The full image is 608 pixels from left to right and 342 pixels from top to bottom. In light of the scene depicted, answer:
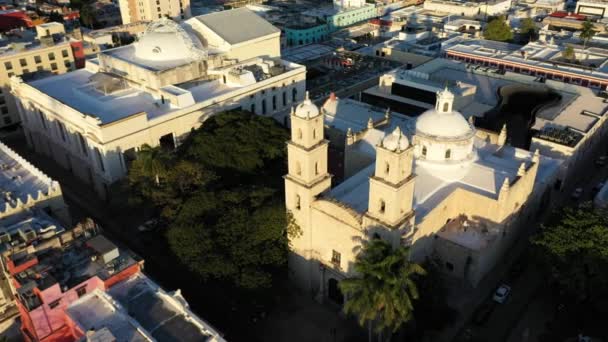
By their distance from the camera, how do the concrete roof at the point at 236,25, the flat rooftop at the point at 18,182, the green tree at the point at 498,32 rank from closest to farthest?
1. the flat rooftop at the point at 18,182
2. the concrete roof at the point at 236,25
3. the green tree at the point at 498,32

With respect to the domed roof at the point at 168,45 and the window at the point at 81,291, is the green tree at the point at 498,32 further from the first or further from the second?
the window at the point at 81,291

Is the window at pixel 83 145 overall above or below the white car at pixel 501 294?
above

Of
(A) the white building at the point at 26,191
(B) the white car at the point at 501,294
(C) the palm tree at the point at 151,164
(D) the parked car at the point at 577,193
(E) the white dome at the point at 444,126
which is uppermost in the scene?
→ (E) the white dome at the point at 444,126

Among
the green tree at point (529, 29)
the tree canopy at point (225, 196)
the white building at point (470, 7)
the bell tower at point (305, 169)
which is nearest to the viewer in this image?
the bell tower at point (305, 169)

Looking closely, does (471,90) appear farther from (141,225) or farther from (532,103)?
(141,225)

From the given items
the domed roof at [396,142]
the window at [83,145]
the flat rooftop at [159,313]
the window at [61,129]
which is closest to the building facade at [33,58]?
the window at [61,129]

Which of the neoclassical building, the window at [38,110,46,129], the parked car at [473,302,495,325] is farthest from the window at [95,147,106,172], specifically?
the parked car at [473,302,495,325]

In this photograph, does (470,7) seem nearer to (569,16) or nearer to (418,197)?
(569,16)

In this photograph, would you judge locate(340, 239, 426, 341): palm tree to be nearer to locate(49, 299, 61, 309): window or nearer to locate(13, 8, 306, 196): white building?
locate(49, 299, 61, 309): window
